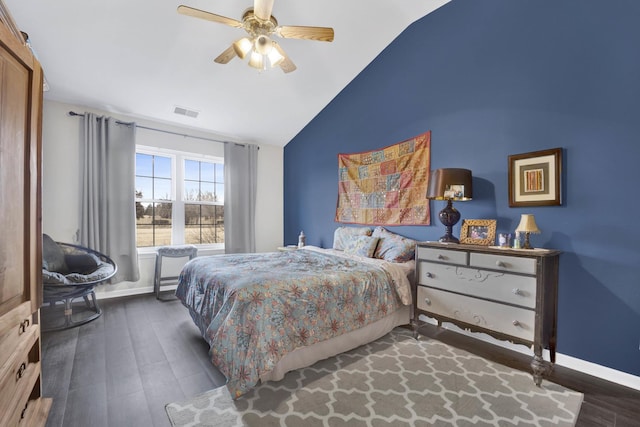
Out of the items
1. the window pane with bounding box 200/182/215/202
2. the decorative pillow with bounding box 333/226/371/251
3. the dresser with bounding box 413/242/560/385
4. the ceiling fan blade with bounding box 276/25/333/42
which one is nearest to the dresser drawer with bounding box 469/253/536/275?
the dresser with bounding box 413/242/560/385

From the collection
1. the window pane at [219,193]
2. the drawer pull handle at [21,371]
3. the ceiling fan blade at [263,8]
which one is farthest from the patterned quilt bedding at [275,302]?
the window pane at [219,193]

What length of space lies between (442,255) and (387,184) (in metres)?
1.33

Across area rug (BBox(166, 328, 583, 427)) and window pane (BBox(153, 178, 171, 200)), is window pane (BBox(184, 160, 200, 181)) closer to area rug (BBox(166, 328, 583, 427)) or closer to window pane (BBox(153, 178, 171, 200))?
window pane (BBox(153, 178, 171, 200))

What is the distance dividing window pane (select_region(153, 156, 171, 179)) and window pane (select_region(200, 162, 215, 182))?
49 cm

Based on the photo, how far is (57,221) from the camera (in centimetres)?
351

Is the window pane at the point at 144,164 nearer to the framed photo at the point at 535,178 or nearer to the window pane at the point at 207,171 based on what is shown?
the window pane at the point at 207,171

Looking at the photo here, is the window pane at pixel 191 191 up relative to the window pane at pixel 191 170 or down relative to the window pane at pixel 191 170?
down

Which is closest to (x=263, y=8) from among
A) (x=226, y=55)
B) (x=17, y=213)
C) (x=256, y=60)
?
(x=256, y=60)

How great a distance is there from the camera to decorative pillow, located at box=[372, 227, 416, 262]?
3.00 m

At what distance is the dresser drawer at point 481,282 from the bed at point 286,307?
1.00ft

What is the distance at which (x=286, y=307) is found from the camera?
1959 millimetres

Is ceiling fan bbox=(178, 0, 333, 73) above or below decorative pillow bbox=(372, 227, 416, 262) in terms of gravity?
above

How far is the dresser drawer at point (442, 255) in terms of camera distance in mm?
2307

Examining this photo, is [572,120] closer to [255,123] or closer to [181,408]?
[181,408]
